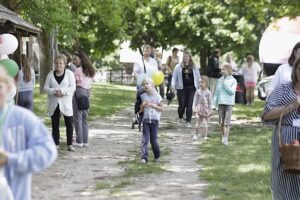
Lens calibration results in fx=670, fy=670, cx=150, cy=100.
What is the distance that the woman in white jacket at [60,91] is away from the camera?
1141 centimetres

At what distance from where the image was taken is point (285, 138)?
537cm

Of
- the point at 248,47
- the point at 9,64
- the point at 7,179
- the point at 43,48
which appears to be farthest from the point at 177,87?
the point at 248,47

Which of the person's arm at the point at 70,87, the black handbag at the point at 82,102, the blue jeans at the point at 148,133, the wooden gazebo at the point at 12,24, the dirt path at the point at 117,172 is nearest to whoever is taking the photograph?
the dirt path at the point at 117,172

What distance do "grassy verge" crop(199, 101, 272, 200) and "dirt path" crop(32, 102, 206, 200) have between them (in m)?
0.21

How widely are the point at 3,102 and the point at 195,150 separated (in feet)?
29.2

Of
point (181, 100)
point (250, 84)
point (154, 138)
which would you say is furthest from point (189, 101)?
point (250, 84)

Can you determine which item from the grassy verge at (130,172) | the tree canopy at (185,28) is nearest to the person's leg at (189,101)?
the grassy verge at (130,172)

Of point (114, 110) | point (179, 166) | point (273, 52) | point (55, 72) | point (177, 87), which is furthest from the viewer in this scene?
point (114, 110)

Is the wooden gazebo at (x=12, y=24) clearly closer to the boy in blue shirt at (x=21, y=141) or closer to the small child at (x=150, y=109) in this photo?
the small child at (x=150, y=109)

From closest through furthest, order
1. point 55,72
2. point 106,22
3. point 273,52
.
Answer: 1. point 55,72
2. point 273,52
3. point 106,22

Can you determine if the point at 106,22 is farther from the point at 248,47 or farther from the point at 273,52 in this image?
the point at 248,47

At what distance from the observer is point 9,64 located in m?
8.78

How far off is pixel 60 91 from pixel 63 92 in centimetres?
5

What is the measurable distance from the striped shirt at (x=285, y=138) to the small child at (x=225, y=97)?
747cm
